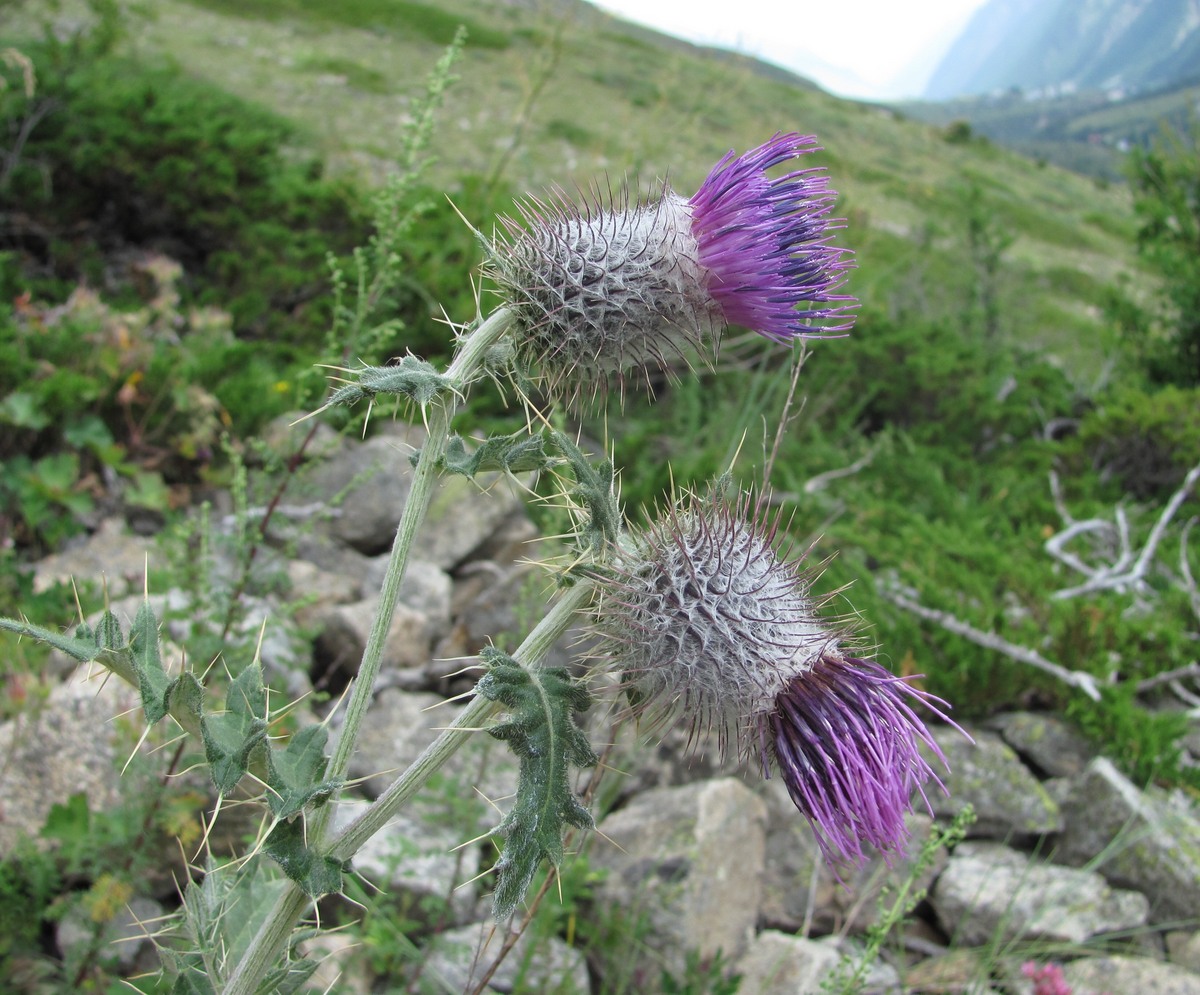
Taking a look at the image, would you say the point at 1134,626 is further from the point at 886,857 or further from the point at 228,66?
the point at 228,66

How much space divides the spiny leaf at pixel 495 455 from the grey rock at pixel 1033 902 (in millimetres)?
2968

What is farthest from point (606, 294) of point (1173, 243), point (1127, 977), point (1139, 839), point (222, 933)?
point (1173, 243)

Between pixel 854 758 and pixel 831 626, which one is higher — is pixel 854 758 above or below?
below

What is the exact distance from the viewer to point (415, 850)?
2.72 m

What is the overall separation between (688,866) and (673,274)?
2298mm

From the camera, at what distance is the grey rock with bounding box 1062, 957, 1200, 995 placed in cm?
322

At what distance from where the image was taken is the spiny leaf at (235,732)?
1318mm

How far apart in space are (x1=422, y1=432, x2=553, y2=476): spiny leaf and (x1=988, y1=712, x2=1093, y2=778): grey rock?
382 cm

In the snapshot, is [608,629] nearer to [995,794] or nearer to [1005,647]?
[995,794]

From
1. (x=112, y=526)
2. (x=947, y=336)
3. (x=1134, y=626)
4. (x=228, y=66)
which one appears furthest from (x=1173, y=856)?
(x=228, y=66)

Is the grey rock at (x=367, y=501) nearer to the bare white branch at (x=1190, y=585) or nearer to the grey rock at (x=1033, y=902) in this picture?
the grey rock at (x=1033, y=902)

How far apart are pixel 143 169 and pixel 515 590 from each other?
5.00 m

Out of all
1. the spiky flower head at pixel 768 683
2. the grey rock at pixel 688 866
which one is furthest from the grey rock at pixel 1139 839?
the spiky flower head at pixel 768 683

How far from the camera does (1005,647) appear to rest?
425cm
